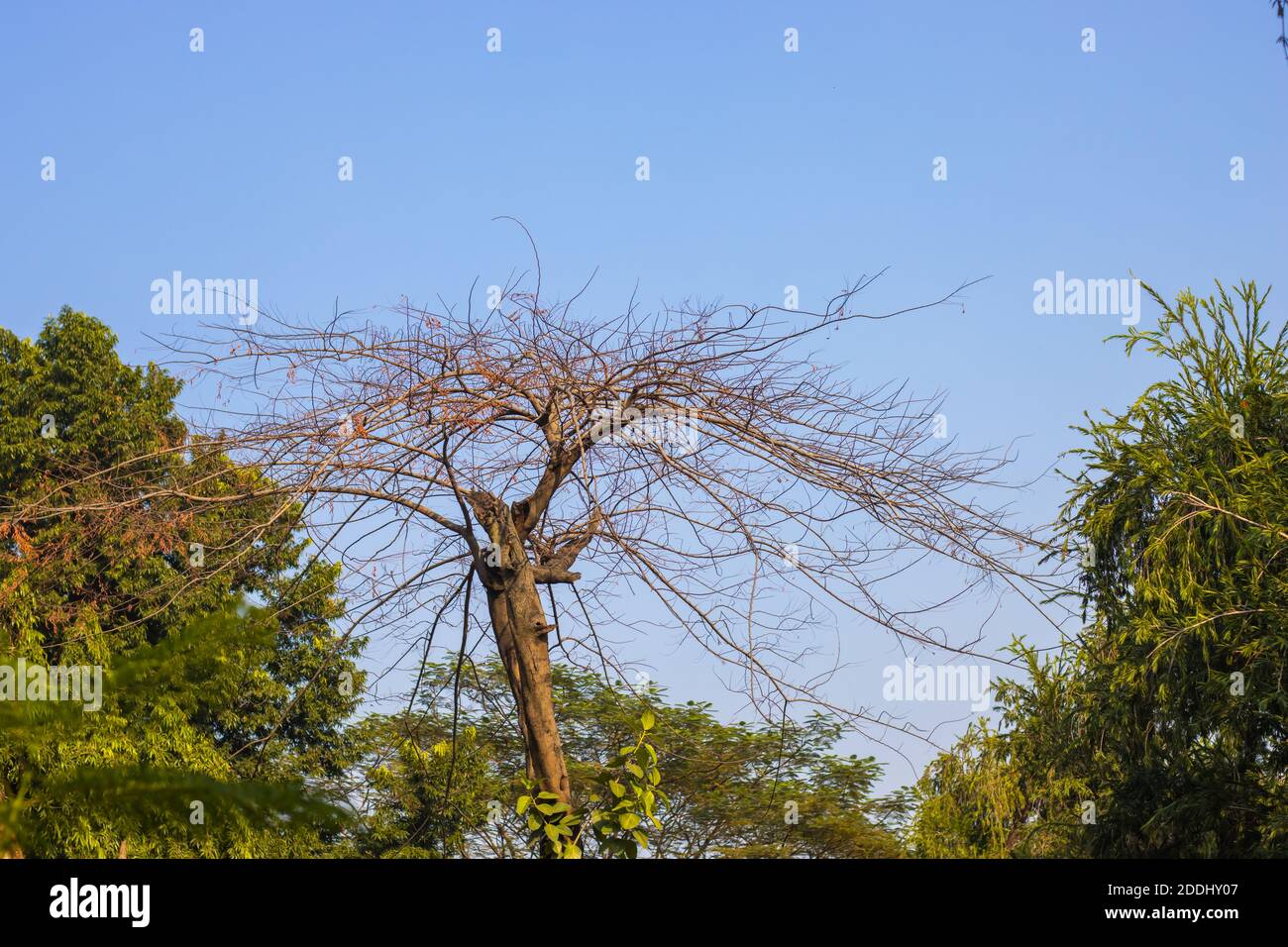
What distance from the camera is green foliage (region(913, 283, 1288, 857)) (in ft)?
26.2

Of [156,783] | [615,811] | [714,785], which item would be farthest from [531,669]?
[714,785]

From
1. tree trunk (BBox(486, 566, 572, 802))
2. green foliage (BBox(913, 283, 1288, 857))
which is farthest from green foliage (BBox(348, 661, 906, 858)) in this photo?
tree trunk (BBox(486, 566, 572, 802))

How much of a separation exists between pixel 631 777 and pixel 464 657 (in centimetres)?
110

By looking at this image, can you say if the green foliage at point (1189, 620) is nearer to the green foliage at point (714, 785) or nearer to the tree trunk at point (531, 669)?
the tree trunk at point (531, 669)

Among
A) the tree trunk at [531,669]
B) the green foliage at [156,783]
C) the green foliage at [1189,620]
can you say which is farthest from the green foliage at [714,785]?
the green foliage at [156,783]

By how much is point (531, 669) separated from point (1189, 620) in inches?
198

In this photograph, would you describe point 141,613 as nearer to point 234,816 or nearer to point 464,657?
point 464,657

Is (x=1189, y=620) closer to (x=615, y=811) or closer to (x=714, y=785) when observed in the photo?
(x=615, y=811)

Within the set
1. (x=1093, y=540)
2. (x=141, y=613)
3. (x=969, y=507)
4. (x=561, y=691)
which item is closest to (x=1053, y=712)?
(x=1093, y=540)

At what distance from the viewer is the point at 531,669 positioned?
182 inches

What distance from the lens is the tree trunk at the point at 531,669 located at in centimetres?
451

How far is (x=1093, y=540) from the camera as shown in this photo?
9.42 metres

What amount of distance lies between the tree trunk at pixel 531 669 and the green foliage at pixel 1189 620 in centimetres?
435

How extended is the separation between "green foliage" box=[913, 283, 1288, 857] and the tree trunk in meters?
4.35
